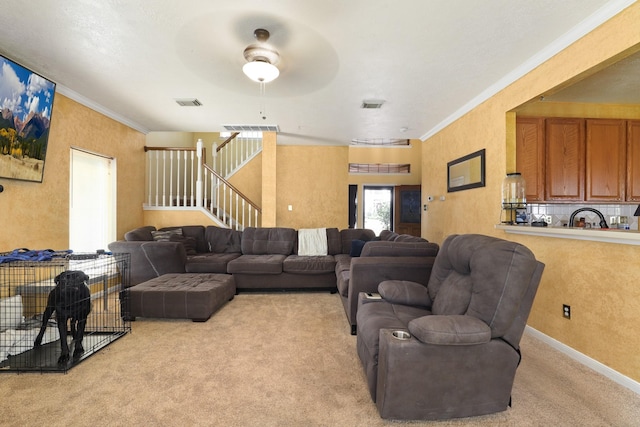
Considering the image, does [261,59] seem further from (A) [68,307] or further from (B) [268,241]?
(B) [268,241]

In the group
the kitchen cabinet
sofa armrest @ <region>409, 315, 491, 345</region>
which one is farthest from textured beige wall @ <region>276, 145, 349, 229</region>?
sofa armrest @ <region>409, 315, 491, 345</region>

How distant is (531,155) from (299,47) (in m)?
2.91

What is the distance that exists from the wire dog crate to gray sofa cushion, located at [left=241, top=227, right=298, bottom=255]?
6.47 feet

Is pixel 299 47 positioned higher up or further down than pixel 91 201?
higher up

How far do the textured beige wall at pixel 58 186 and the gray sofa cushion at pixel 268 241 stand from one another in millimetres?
2067

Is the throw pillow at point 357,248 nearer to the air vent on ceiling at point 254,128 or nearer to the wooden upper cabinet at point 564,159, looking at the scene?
the wooden upper cabinet at point 564,159

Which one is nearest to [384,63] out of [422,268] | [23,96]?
[422,268]

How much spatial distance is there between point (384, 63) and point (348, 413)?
9.69ft

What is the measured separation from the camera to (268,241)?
15.6ft

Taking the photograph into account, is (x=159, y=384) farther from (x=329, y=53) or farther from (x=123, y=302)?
(x=329, y=53)

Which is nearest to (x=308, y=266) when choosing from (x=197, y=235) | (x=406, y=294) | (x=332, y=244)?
(x=332, y=244)

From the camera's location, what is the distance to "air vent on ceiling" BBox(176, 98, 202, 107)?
3925 mm

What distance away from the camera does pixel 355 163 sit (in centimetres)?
913

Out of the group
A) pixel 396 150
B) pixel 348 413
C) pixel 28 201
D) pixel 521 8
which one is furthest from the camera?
pixel 396 150
